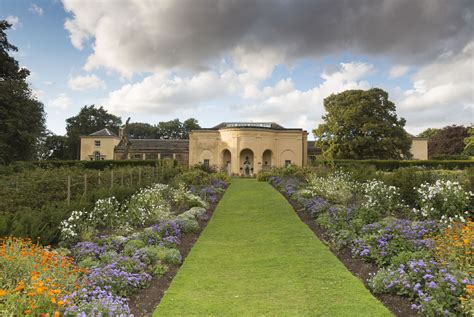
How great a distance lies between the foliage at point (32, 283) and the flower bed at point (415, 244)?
442 centimetres

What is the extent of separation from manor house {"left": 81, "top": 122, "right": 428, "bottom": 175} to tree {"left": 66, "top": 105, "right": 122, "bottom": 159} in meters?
13.1

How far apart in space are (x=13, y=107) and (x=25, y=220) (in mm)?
22978

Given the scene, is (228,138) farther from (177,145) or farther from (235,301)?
(235,301)

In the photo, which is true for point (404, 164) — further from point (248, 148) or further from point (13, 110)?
point (13, 110)

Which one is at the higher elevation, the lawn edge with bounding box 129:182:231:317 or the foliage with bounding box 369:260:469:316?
the foliage with bounding box 369:260:469:316

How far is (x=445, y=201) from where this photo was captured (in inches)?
375

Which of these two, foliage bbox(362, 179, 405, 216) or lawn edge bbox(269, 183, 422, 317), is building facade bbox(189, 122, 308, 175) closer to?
foliage bbox(362, 179, 405, 216)

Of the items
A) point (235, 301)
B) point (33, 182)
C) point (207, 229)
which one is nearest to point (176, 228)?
point (207, 229)

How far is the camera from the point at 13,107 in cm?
2733

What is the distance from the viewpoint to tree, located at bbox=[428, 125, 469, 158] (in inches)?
2399

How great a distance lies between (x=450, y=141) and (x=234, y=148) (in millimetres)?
40386

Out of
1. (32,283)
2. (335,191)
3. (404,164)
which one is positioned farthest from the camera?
(404,164)

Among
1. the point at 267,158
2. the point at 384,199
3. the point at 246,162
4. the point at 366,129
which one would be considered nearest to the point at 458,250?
the point at 384,199

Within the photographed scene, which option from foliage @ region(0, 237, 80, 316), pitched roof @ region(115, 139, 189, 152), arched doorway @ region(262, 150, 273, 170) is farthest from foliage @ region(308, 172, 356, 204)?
pitched roof @ region(115, 139, 189, 152)
